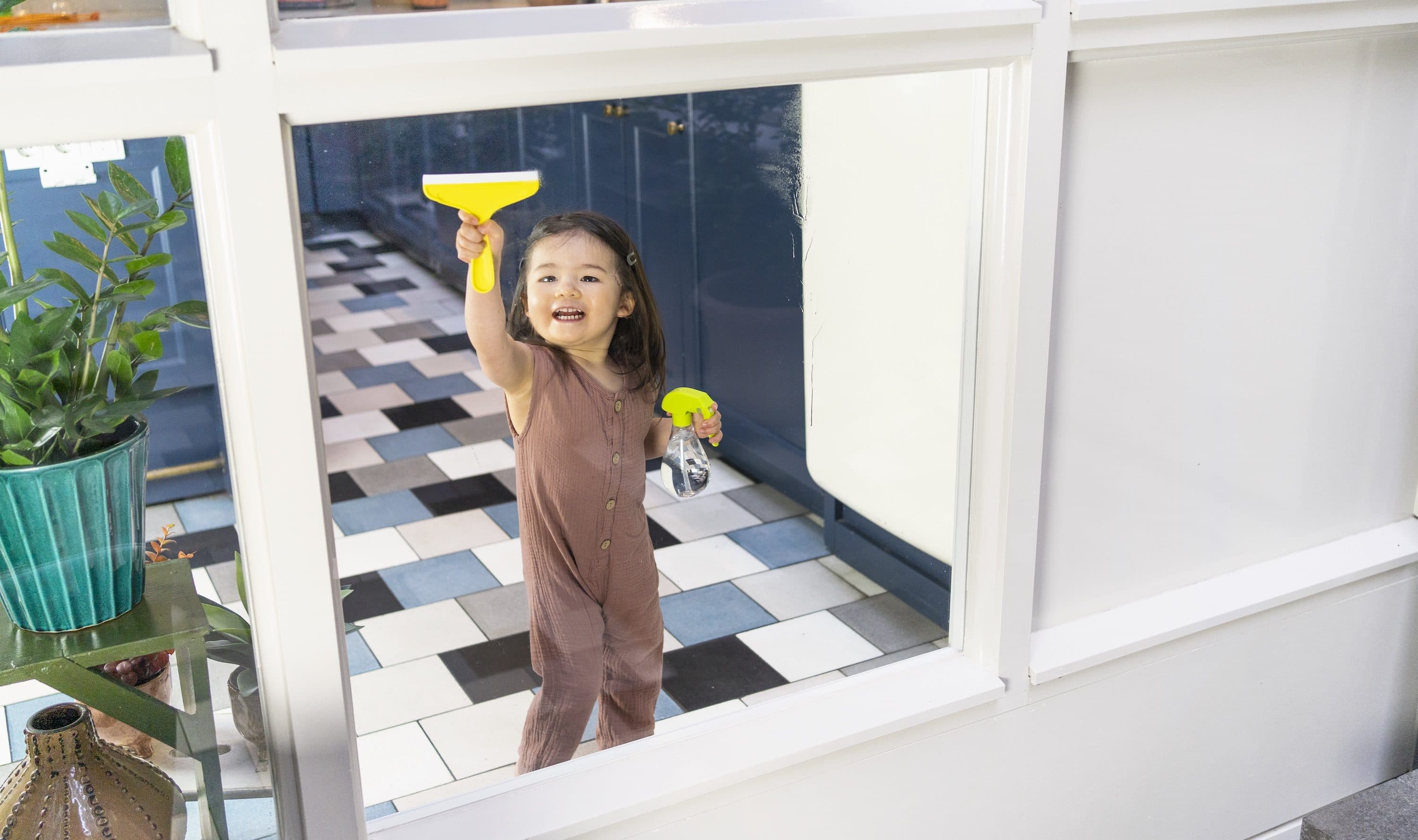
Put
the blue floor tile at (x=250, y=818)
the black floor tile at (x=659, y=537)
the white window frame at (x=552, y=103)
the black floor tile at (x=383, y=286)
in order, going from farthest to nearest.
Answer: the black floor tile at (x=659, y=537) < the blue floor tile at (x=250, y=818) < the black floor tile at (x=383, y=286) < the white window frame at (x=552, y=103)

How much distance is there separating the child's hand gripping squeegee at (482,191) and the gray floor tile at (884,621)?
56 centimetres

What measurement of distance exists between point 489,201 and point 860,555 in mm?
567

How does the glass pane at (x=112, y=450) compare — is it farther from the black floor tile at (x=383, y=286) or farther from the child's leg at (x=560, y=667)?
the child's leg at (x=560, y=667)

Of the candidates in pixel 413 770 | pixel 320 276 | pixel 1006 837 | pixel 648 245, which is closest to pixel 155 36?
pixel 320 276

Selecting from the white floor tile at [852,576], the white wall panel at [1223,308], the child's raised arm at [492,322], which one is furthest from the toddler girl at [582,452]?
the white wall panel at [1223,308]

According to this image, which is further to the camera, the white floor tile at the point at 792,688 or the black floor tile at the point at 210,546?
the white floor tile at the point at 792,688

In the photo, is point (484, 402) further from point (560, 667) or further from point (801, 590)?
point (801, 590)

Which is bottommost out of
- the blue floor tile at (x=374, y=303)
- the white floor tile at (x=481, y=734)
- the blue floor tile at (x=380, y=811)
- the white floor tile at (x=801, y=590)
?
the blue floor tile at (x=380, y=811)

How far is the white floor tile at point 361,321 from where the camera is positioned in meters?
0.92

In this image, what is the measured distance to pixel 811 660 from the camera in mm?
1250

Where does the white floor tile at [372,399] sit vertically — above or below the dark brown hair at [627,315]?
below

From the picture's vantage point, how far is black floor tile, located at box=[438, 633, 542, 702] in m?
1.06

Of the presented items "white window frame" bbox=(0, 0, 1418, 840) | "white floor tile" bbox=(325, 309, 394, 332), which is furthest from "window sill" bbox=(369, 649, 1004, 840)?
"white floor tile" bbox=(325, 309, 394, 332)

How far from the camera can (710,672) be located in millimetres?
1170
